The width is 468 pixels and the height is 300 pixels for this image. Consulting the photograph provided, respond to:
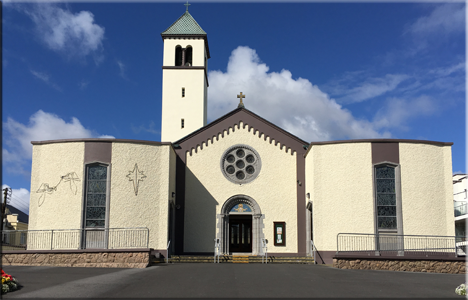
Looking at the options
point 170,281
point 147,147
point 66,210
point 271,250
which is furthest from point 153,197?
point 170,281

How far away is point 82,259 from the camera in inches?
708

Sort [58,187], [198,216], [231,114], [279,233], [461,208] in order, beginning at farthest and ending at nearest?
1. [231,114]
2. [461,208]
3. [198,216]
4. [279,233]
5. [58,187]

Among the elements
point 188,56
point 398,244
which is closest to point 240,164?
point 398,244

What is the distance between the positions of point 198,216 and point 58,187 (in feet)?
23.2

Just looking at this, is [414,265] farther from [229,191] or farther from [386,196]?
→ [229,191]

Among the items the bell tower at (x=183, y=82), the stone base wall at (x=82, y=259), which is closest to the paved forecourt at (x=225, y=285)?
the stone base wall at (x=82, y=259)

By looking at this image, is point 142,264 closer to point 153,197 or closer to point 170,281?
point 153,197

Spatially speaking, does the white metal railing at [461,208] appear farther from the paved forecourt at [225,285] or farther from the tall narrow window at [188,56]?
the tall narrow window at [188,56]

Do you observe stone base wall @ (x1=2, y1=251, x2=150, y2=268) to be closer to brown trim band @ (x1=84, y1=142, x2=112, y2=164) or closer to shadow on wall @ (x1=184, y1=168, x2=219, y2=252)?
brown trim band @ (x1=84, y1=142, x2=112, y2=164)

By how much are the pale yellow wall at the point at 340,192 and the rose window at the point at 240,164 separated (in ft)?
12.8

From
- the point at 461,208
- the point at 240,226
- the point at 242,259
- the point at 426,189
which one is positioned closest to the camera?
the point at 426,189

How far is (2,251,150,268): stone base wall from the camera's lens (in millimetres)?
17766

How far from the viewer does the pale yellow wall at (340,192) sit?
20.2 meters

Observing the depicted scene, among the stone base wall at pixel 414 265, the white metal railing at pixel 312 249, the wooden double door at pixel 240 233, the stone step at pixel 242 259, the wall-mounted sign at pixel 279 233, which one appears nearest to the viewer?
the stone base wall at pixel 414 265
